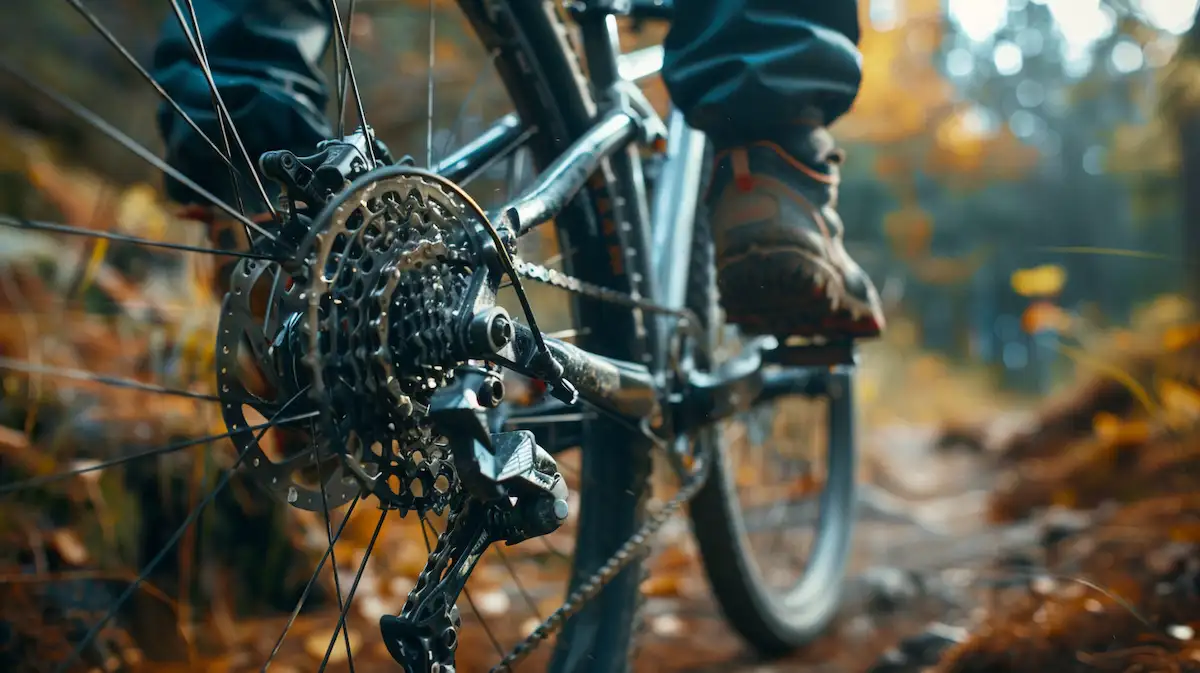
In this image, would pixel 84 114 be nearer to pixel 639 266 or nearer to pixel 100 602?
pixel 639 266

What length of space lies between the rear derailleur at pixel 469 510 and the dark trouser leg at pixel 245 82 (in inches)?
20.8

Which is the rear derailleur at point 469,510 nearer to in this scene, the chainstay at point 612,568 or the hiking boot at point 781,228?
the chainstay at point 612,568

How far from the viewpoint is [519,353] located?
962 mm

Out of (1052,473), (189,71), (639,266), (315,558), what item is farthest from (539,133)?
(1052,473)

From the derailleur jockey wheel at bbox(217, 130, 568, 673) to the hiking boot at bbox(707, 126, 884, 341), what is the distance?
0.53 metres

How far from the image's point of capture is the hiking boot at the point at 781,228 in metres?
1.37

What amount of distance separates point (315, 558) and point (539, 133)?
131 centimetres

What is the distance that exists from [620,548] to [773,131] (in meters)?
0.65

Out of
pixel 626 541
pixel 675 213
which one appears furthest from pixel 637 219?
pixel 626 541

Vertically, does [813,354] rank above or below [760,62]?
below

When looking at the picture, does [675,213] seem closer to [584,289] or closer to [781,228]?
[781,228]

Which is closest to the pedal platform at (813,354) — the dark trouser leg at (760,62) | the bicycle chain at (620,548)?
the bicycle chain at (620,548)

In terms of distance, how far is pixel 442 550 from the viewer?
0.91 m

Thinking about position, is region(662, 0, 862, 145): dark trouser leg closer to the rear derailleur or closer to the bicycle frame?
the bicycle frame
